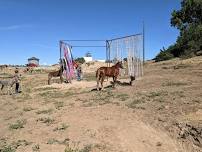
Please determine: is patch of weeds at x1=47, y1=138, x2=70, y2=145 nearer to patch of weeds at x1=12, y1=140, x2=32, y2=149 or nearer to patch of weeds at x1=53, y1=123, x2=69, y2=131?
patch of weeds at x1=12, y1=140, x2=32, y2=149

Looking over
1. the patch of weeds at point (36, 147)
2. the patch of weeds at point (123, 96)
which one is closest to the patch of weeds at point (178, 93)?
the patch of weeds at point (123, 96)

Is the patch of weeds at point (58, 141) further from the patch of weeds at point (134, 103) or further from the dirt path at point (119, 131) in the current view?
the patch of weeds at point (134, 103)

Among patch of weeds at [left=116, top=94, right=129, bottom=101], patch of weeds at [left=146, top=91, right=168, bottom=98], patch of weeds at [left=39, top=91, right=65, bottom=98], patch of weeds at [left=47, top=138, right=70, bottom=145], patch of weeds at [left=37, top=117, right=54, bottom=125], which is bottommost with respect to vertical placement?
patch of weeds at [left=47, top=138, right=70, bottom=145]

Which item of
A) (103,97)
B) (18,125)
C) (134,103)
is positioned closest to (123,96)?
(103,97)

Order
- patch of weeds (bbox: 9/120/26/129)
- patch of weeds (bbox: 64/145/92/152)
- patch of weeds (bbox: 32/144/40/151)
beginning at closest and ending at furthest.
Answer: patch of weeds (bbox: 64/145/92/152)
patch of weeds (bbox: 32/144/40/151)
patch of weeds (bbox: 9/120/26/129)

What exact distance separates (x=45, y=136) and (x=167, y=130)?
12.9 feet

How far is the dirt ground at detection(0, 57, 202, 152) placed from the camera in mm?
12906

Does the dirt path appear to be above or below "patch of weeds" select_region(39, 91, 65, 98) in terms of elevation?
below

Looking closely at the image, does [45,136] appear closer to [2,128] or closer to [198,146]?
[2,128]

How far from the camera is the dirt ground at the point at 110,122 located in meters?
12.9

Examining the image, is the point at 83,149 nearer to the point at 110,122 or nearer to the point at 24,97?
the point at 110,122

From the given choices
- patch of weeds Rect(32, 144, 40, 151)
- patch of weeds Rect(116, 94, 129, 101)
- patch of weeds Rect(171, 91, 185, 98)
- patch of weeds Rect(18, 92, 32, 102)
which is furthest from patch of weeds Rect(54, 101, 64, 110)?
patch of weeds Rect(32, 144, 40, 151)

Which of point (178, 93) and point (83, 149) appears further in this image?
point (178, 93)

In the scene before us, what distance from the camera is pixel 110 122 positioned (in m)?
14.8
